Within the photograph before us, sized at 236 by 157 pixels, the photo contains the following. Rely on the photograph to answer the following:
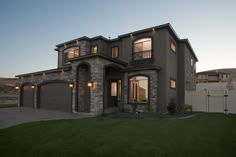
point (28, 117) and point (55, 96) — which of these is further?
point (55, 96)

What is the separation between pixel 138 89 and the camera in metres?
11.3

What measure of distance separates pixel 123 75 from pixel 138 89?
193 cm

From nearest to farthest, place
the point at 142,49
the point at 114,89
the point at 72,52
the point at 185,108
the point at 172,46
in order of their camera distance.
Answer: the point at 185,108 → the point at 142,49 → the point at 172,46 → the point at 114,89 → the point at 72,52

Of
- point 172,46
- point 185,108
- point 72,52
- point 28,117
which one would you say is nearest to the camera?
point 28,117

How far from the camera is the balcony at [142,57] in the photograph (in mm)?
11363

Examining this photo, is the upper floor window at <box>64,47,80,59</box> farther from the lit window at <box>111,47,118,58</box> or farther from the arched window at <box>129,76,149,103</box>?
the arched window at <box>129,76,149,103</box>

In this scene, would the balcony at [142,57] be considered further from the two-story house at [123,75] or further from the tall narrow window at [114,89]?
the tall narrow window at [114,89]

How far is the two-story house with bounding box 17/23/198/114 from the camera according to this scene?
405 inches

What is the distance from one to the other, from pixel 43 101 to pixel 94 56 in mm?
9133

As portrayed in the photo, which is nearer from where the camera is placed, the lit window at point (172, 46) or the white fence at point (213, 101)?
the white fence at point (213, 101)

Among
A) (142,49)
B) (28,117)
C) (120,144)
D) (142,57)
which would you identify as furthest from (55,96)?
(120,144)

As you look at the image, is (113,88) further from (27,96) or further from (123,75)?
(27,96)

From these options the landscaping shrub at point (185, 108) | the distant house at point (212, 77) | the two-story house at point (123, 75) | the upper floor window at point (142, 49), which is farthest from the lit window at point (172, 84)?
the distant house at point (212, 77)

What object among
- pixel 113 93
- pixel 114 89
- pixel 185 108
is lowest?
pixel 185 108
